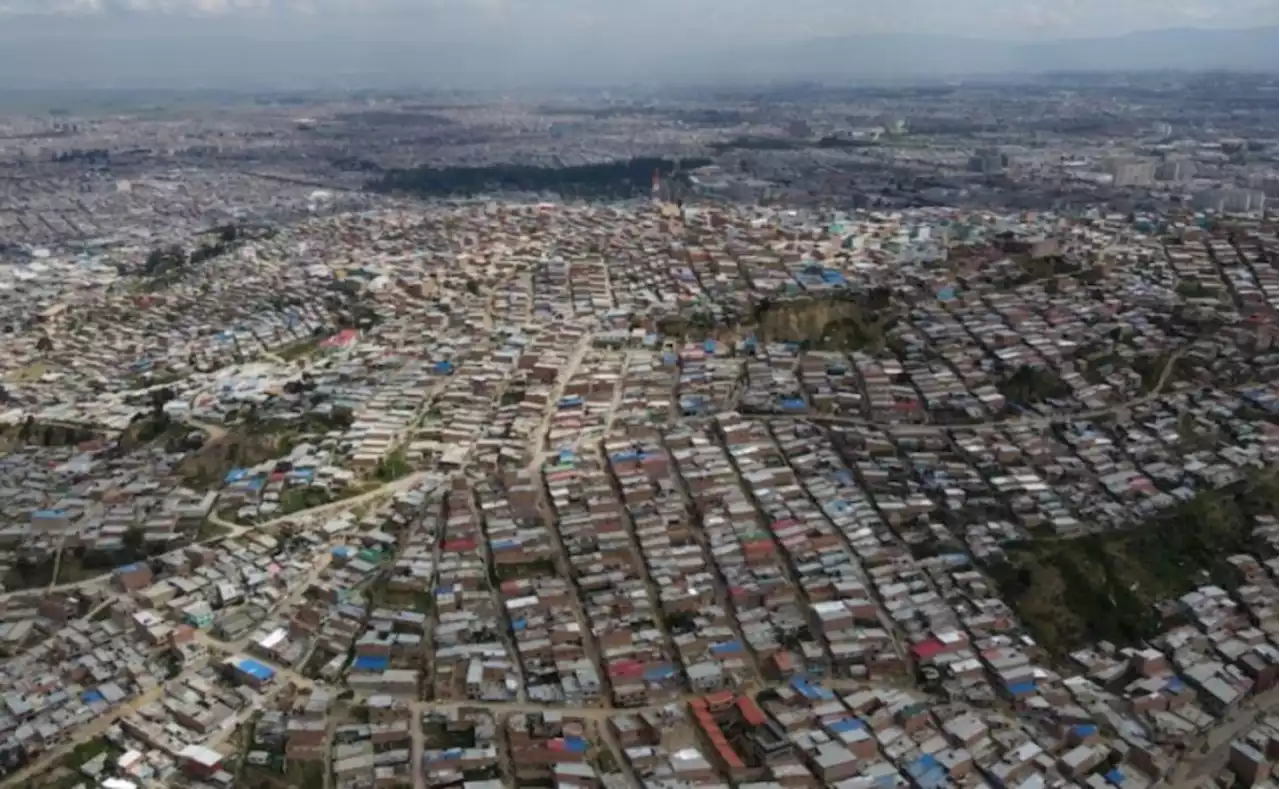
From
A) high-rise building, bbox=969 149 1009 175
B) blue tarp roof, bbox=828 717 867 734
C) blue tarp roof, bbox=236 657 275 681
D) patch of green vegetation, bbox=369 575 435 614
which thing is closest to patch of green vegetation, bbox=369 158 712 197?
high-rise building, bbox=969 149 1009 175

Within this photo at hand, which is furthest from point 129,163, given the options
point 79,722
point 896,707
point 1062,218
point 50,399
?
point 896,707

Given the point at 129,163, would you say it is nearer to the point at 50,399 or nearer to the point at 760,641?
the point at 50,399

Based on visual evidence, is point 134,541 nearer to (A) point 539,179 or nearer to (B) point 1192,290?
(B) point 1192,290

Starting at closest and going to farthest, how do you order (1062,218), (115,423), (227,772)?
1. (227,772)
2. (115,423)
3. (1062,218)

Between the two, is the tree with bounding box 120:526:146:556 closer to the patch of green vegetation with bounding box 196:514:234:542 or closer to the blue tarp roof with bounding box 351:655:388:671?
the patch of green vegetation with bounding box 196:514:234:542

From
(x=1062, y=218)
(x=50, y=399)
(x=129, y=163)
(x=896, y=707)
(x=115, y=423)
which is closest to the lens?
(x=896, y=707)

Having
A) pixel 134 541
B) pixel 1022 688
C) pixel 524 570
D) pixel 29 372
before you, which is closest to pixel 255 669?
pixel 524 570

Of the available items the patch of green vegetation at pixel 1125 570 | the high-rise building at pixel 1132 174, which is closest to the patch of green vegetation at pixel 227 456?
the patch of green vegetation at pixel 1125 570
